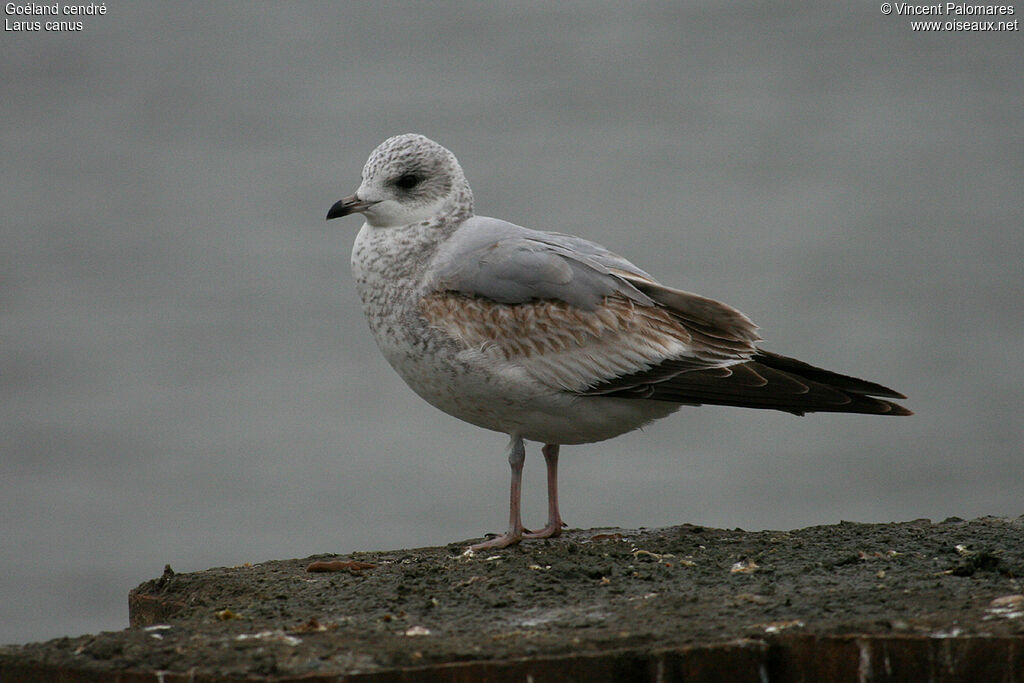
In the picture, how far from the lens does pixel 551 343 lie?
20.5 feet

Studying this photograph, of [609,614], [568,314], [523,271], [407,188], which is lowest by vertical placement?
[609,614]

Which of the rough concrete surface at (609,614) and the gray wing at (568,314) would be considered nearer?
the rough concrete surface at (609,614)

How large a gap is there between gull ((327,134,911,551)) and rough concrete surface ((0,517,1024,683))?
1.94 feet

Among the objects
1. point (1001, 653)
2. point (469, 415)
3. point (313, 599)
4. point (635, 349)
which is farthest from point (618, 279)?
point (1001, 653)

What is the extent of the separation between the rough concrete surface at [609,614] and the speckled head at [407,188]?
166 centimetres

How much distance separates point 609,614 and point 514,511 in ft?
5.95

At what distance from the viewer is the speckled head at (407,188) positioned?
667 centimetres

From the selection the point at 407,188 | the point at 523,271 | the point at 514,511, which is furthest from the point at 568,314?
the point at 407,188

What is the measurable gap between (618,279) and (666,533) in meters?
1.21

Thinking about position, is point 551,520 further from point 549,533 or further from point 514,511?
point 514,511

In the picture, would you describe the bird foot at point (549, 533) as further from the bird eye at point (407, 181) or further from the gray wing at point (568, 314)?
the bird eye at point (407, 181)

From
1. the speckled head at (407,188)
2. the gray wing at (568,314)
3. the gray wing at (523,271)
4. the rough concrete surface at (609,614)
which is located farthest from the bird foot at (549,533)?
the speckled head at (407,188)

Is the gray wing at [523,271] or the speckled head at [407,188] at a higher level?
the speckled head at [407,188]

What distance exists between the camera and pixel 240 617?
15.8ft
